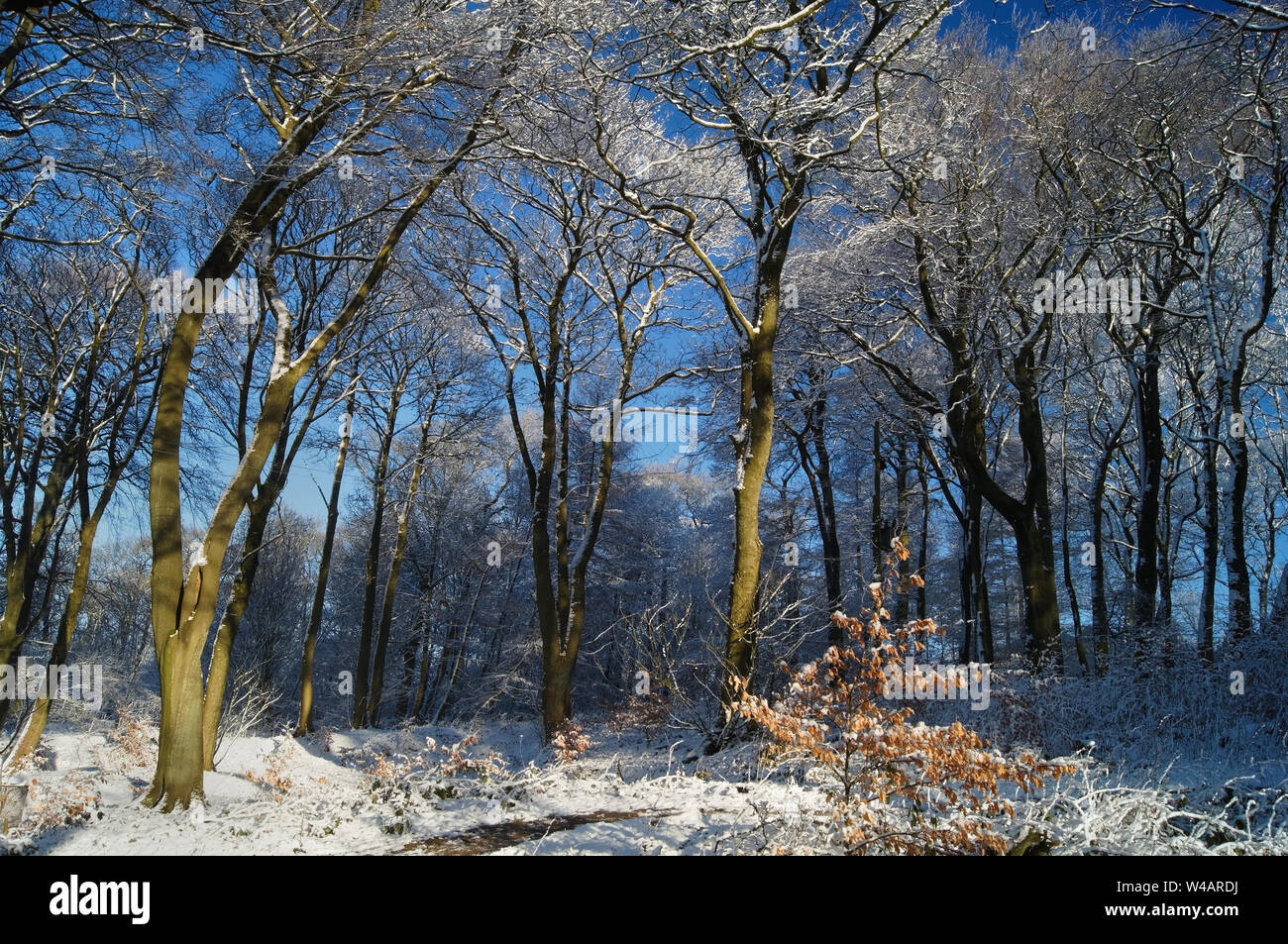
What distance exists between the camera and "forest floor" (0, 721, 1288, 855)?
3.88 metres

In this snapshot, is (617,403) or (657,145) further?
(617,403)

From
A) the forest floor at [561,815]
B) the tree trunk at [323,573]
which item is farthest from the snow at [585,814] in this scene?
the tree trunk at [323,573]

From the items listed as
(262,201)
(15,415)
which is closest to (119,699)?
(15,415)

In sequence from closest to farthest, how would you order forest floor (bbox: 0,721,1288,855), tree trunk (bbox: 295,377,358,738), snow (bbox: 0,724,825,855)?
forest floor (bbox: 0,721,1288,855)
snow (bbox: 0,724,825,855)
tree trunk (bbox: 295,377,358,738)

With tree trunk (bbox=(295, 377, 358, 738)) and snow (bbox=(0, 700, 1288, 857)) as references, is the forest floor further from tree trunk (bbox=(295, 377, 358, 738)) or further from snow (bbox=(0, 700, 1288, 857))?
tree trunk (bbox=(295, 377, 358, 738))

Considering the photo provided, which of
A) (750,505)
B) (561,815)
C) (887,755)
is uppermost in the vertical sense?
(750,505)

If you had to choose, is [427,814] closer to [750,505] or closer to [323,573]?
[750,505]

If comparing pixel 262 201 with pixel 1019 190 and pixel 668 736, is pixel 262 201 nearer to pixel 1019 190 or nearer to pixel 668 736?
pixel 668 736

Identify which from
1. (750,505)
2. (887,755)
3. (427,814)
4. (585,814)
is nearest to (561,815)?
(585,814)

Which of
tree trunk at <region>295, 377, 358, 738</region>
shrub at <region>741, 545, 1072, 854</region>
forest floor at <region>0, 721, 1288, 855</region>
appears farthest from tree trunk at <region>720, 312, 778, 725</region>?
tree trunk at <region>295, 377, 358, 738</region>

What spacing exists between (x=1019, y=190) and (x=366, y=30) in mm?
9936

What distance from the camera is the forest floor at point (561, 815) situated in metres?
3.88

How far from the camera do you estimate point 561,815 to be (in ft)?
19.2

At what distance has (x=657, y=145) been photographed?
10.8m
